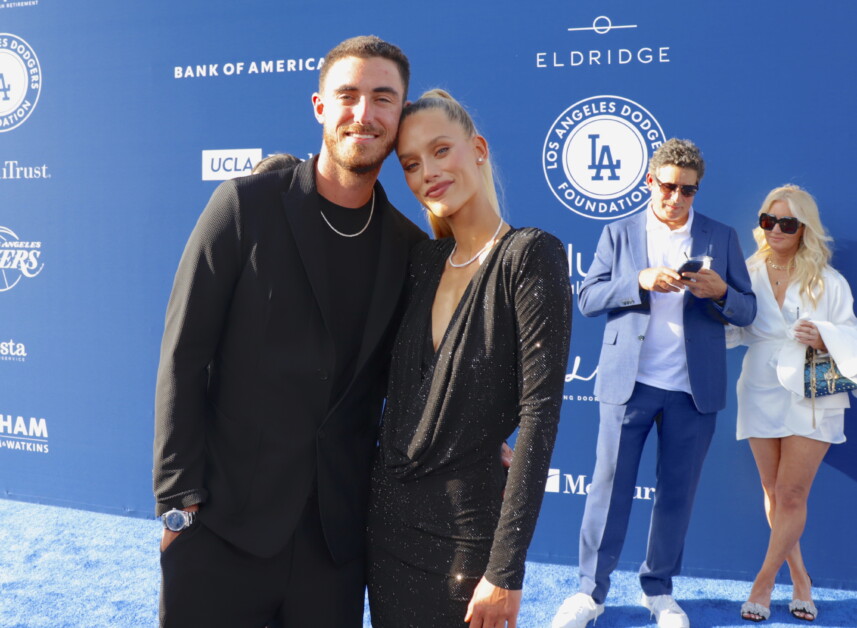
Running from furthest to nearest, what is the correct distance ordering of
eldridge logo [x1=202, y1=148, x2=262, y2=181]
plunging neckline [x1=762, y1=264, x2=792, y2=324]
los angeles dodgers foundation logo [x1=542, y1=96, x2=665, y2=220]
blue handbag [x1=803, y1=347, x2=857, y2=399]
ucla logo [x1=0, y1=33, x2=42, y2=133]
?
ucla logo [x1=0, y1=33, x2=42, y2=133] → eldridge logo [x1=202, y1=148, x2=262, y2=181] → los angeles dodgers foundation logo [x1=542, y1=96, x2=665, y2=220] → plunging neckline [x1=762, y1=264, x2=792, y2=324] → blue handbag [x1=803, y1=347, x2=857, y2=399]

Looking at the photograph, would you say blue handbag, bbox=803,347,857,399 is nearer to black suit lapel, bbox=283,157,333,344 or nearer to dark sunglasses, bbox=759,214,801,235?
dark sunglasses, bbox=759,214,801,235

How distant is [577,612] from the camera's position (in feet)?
10.3

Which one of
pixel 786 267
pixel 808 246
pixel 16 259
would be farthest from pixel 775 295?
pixel 16 259

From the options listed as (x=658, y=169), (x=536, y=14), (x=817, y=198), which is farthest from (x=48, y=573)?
(x=817, y=198)

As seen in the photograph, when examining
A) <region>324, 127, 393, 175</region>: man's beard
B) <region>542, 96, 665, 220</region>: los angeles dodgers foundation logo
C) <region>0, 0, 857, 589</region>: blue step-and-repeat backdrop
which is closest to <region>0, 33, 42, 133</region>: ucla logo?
<region>0, 0, 857, 589</region>: blue step-and-repeat backdrop

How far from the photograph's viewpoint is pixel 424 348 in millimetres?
1609

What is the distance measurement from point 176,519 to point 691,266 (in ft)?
7.11

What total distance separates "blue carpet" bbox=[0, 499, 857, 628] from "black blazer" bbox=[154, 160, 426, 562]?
1.84 metres

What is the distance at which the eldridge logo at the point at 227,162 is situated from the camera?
4293 millimetres

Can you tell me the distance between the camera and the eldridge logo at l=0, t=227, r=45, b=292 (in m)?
4.68

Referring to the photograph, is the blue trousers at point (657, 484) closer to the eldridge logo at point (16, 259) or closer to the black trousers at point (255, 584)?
the black trousers at point (255, 584)

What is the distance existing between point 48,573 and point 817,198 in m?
4.11

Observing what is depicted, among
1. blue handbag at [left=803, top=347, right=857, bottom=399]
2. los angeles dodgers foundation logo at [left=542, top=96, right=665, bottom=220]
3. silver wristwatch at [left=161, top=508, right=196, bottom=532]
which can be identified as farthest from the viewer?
los angeles dodgers foundation logo at [left=542, top=96, right=665, bottom=220]

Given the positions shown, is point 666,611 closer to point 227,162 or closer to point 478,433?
point 478,433
